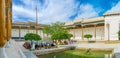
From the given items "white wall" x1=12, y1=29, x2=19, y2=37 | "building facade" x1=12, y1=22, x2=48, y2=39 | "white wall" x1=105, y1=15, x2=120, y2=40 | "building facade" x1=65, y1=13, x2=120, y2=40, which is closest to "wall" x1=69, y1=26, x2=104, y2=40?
"building facade" x1=65, y1=13, x2=120, y2=40

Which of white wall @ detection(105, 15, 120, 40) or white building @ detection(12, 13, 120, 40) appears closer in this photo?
white wall @ detection(105, 15, 120, 40)

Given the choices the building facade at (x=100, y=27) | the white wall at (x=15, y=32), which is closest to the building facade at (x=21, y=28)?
the white wall at (x=15, y=32)

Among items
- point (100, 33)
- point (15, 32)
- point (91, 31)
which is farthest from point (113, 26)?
point (15, 32)

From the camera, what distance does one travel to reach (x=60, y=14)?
4956 centimetres

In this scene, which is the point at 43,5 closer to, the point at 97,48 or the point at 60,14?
the point at 60,14

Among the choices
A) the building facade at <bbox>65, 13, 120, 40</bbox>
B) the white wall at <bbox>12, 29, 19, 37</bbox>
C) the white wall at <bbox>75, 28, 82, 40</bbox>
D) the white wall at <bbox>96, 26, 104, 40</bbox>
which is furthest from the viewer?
the white wall at <bbox>12, 29, 19, 37</bbox>

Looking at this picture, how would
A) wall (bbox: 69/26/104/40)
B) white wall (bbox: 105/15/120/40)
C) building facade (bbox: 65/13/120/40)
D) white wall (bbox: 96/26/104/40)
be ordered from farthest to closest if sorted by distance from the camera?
wall (bbox: 69/26/104/40) < white wall (bbox: 96/26/104/40) < building facade (bbox: 65/13/120/40) < white wall (bbox: 105/15/120/40)

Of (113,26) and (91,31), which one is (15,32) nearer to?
(91,31)

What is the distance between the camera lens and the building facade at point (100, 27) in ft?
98.2

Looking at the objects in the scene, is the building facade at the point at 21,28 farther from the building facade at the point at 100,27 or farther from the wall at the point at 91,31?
the wall at the point at 91,31

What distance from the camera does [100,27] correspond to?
111 feet

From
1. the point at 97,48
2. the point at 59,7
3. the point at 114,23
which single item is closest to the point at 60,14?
the point at 59,7

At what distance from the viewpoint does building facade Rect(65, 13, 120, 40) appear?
29.9 m

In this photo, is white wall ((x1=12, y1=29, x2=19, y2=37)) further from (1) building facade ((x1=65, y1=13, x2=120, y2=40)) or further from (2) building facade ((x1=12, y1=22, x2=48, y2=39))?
(1) building facade ((x1=65, y1=13, x2=120, y2=40))
